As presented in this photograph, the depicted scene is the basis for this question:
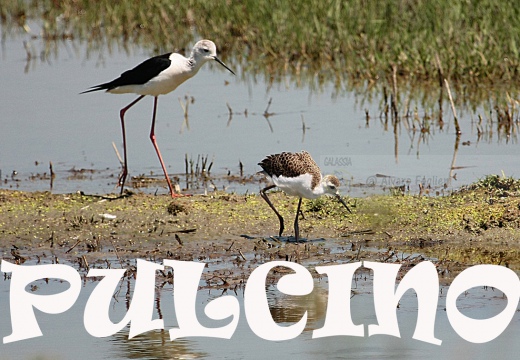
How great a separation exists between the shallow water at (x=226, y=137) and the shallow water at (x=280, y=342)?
2.77 meters

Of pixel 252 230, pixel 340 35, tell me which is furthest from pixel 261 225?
pixel 340 35

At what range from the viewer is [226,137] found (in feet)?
35.8

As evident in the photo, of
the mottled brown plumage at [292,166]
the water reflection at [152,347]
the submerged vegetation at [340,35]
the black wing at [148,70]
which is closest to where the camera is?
the water reflection at [152,347]

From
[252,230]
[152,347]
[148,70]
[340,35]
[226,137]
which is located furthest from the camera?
[340,35]

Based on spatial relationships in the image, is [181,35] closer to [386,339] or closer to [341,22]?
[341,22]

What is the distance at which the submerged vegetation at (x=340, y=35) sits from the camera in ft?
41.1

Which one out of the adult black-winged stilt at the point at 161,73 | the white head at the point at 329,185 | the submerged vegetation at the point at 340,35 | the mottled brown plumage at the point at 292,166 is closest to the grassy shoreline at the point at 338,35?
the submerged vegetation at the point at 340,35

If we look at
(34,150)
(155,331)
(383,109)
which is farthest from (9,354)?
(383,109)

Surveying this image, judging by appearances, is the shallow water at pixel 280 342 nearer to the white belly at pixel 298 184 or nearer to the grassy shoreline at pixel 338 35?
the white belly at pixel 298 184

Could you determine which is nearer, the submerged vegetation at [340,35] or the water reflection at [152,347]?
the water reflection at [152,347]

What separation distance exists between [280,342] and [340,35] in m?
9.16

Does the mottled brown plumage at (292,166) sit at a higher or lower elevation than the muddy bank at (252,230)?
higher

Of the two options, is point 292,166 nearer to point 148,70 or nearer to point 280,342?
point 280,342

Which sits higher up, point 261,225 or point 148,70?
point 148,70
